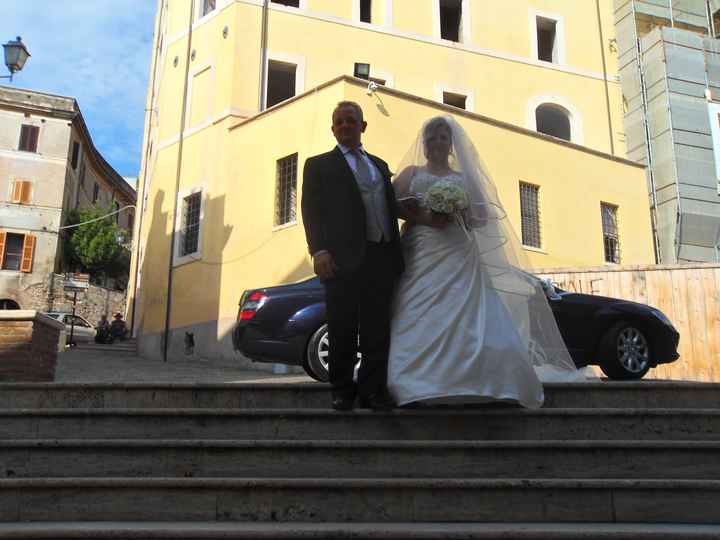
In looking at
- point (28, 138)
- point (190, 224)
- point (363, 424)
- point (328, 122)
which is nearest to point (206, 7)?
point (190, 224)

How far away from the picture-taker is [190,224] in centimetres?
1709

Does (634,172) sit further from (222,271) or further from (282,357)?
(282,357)

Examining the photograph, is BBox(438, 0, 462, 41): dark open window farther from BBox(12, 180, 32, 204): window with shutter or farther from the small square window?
BBox(12, 180, 32, 204): window with shutter

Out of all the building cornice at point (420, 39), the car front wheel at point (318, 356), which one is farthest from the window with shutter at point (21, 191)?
the car front wheel at point (318, 356)

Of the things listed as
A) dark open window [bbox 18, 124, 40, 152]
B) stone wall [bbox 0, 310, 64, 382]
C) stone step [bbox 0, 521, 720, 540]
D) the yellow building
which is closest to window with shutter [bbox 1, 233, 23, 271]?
dark open window [bbox 18, 124, 40, 152]

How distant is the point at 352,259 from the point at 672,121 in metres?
22.6

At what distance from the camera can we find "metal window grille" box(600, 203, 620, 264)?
58.4 feet

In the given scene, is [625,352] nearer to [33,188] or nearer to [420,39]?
[420,39]

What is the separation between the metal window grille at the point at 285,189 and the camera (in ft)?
47.8

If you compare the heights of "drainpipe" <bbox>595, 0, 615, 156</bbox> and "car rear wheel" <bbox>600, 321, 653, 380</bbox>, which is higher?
"drainpipe" <bbox>595, 0, 615, 156</bbox>

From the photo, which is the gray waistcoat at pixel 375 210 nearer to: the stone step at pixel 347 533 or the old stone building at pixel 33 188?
the stone step at pixel 347 533

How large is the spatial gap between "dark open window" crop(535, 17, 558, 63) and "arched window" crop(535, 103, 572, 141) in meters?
1.58

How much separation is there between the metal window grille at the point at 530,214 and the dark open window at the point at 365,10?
695 cm

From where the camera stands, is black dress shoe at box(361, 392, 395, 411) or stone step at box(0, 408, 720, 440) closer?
stone step at box(0, 408, 720, 440)
